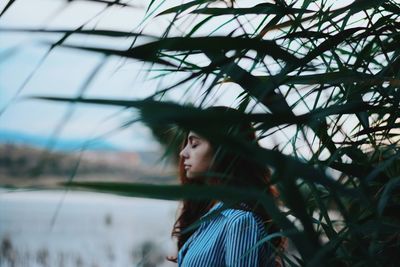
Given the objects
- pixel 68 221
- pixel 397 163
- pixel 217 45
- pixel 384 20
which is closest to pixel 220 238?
pixel 397 163

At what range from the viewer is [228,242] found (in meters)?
1.75

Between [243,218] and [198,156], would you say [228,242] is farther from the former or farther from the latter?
[198,156]

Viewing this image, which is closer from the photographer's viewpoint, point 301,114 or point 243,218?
point 301,114

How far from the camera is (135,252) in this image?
6.44m

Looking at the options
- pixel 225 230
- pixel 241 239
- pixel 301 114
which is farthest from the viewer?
pixel 225 230

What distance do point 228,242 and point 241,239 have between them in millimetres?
59

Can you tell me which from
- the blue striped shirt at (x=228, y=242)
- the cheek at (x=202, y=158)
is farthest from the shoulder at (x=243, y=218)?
A: the cheek at (x=202, y=158)

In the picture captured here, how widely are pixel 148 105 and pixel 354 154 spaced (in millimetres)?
534

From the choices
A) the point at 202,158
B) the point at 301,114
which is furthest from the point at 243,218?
the point at 301,114

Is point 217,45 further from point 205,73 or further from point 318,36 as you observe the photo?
point 318,36

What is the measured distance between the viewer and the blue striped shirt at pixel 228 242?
1.66 m

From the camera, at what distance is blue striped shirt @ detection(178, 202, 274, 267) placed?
1.66 metres

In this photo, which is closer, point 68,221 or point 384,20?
point 384,20

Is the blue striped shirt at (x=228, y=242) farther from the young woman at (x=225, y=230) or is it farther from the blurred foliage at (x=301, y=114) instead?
the blurred foliage at (x=301, y=114)
